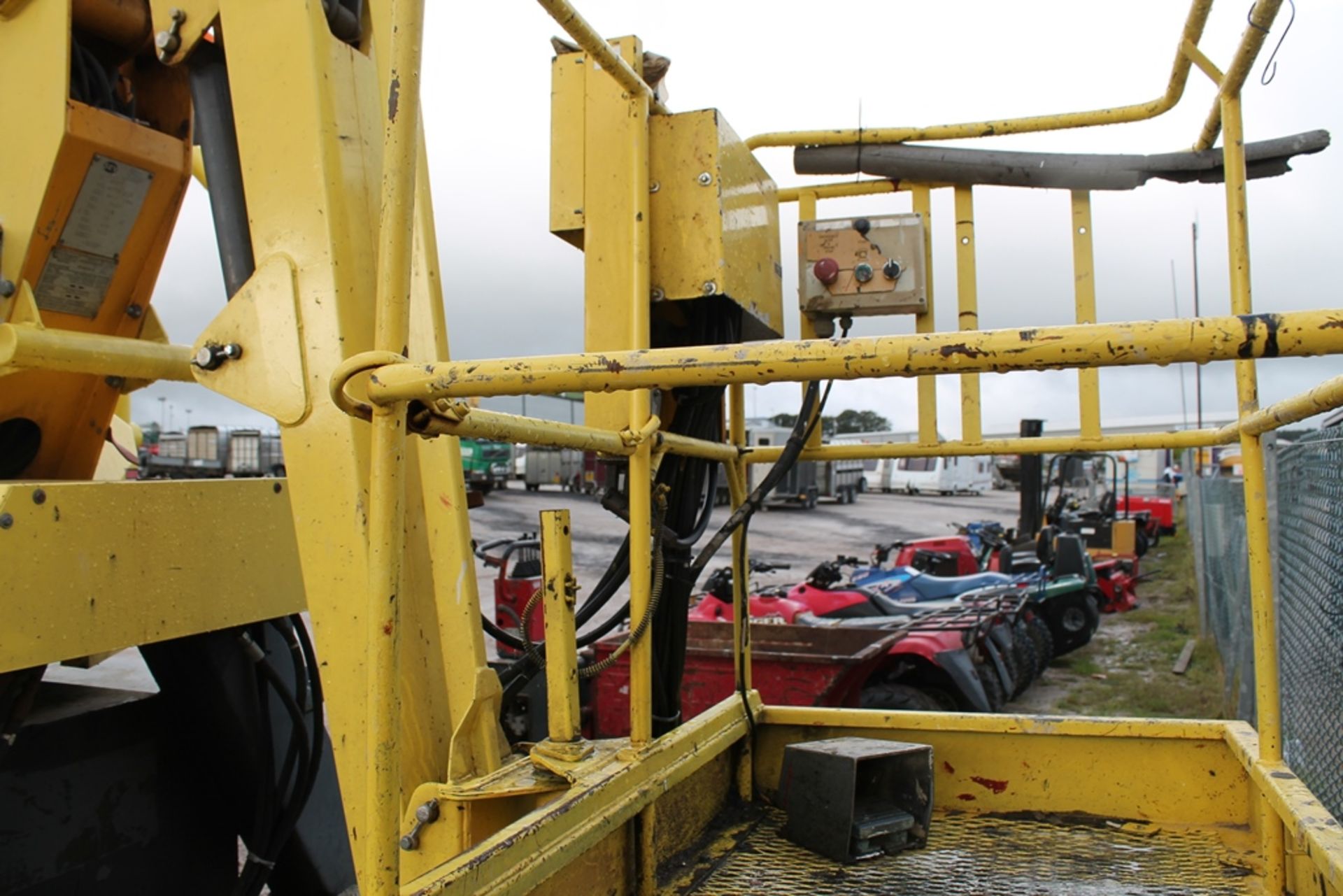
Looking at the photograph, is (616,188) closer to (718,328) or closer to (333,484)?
(718,328)

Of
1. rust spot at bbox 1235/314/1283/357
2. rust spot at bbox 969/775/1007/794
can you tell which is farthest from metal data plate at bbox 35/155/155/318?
rust spot at bbox 969/775/1007/794

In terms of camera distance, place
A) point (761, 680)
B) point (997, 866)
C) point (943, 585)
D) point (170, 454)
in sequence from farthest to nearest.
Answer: point (170, 454), point (943, 585), point (761, 680), point (997, 866)

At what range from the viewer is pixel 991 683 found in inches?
252

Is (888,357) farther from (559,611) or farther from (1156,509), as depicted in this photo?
(1156,509)

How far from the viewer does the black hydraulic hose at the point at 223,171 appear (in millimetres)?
2104

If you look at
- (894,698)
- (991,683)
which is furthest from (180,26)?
(991,683)

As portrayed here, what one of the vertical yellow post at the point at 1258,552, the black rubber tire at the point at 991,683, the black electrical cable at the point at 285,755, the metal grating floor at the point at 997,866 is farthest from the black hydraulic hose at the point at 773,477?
the black rubber tire at the point at 991,683

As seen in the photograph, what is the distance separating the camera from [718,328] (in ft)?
9.11

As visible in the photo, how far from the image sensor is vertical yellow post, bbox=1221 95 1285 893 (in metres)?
2.16

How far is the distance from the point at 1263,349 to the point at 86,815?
2.94 metres

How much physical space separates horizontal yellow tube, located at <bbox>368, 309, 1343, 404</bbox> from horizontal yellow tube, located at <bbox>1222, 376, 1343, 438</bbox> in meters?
0.61

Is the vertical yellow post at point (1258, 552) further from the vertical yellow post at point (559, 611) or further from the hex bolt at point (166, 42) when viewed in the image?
the hex bolt at point (166, 42)

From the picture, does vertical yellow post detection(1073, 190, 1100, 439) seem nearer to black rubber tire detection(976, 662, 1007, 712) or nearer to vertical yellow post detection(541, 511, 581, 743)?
vertical yellow post detection(541, 511, 581, 743)

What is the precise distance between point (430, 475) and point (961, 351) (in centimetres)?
126
